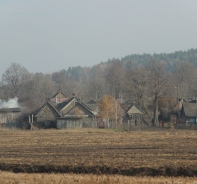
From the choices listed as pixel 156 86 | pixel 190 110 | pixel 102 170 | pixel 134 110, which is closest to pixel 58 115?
pixel 134 110

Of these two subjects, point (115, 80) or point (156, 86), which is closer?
point (156, 86)

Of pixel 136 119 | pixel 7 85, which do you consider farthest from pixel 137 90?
pixel 7 85

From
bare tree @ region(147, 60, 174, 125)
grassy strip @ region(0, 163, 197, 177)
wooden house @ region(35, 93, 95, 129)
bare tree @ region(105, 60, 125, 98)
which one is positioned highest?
bare tree @ region(105, 60, 125, 98)

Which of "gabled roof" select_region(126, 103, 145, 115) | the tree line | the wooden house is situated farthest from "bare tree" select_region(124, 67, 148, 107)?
the wooden house

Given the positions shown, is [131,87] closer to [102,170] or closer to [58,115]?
[58,115]

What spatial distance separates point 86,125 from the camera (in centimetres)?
8431

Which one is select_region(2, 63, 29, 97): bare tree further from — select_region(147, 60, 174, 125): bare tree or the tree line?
select_region(147, 60, 174, 125): bare tree

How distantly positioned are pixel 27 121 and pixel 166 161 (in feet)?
215

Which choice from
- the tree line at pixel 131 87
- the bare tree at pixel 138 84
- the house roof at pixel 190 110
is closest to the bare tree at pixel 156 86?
the tree line at pixel 131 87

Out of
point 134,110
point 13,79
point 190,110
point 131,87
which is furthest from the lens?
point 13,79

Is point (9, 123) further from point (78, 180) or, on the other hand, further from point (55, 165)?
point (78, 180)

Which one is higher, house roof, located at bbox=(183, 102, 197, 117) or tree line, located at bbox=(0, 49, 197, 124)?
tree line, located at bbox=(0, 49, 197, 124)

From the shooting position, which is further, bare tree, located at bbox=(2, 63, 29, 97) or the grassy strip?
bare tree, located at bbox=(2, 63, 29, 97)

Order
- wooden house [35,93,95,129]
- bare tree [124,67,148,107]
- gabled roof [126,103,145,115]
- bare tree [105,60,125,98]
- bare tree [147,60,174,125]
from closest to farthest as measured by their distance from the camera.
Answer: wooden house [35,93,95,129] → bare tree [147,60,174,125] → gabled roof [126,103,145,115] → bare tree [124,67,148,107] → bare tree [105,60,125,98]
